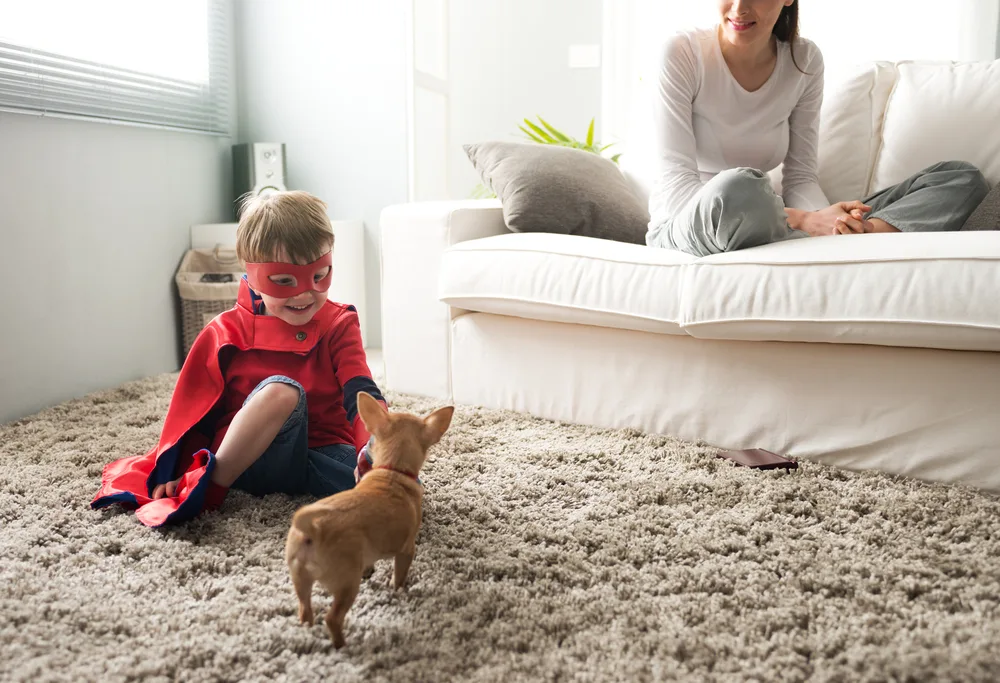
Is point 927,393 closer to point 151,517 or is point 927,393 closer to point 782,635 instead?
point 782,635

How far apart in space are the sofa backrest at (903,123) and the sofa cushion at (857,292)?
674mm

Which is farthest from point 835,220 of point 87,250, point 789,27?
point 87,250

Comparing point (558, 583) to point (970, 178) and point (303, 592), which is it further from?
point (970, 178)

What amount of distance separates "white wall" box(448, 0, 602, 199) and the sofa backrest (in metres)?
1.70

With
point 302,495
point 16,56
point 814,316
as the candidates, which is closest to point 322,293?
point 302,495

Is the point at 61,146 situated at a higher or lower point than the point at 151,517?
higher

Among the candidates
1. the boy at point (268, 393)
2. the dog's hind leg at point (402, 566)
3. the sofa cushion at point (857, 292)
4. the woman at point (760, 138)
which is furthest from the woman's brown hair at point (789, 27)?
the dog's hind leg at point (402, 566)

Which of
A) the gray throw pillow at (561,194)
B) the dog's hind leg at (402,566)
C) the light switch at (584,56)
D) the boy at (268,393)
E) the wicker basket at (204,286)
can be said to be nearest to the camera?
the dog's hind leg at (402,566)

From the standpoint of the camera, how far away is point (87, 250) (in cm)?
238

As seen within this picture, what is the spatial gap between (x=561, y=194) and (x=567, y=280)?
38 cm

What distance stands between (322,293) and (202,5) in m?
2.04

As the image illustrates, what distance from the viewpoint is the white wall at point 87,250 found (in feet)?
6.98

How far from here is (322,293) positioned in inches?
59.0

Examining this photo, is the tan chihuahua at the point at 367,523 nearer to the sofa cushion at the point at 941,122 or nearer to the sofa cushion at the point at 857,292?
the sofa cushion at the point at 857,292
